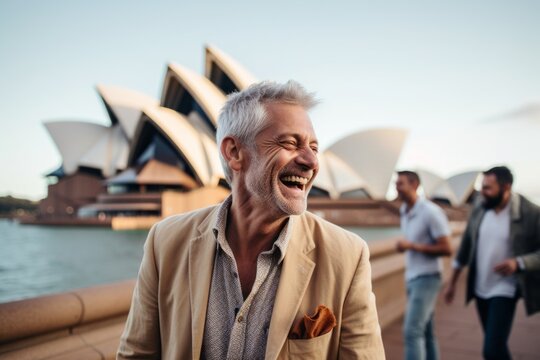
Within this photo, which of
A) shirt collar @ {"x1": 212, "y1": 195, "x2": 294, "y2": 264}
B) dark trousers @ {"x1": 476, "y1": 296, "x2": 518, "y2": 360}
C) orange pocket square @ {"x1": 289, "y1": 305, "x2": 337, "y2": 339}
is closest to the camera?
orange pocket square @ {"x1": 289, "y1": 305, "x2": 337, "y2": 339}

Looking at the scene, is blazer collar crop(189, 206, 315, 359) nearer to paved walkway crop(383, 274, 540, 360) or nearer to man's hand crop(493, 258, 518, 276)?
man's hand crop(493, 258, 518, 276)

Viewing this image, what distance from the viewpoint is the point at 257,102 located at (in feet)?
3.67

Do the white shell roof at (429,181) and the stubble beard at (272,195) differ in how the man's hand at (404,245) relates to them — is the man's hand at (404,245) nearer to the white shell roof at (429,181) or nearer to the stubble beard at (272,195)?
the stubble beard at (272,195)

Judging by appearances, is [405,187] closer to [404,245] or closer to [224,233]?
[404,245]

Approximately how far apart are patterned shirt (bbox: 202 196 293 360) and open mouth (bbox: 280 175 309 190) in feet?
0.36

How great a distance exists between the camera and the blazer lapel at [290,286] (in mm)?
1029

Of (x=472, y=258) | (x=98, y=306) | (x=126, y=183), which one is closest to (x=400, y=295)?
(x=472, y=258)

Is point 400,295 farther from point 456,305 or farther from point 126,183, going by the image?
point 126,183

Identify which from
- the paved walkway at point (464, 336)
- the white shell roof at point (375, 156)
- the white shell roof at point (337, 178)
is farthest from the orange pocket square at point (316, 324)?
the white shell roof at point (375, 156)

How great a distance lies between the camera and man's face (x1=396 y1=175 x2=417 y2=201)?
2846 mm

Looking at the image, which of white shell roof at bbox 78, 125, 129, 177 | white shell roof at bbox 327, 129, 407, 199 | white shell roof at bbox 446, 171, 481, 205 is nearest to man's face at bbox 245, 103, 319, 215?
white shell roof at bbox 78, 125, 129, 177

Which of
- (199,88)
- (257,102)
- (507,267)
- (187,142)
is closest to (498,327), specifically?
(507,267)

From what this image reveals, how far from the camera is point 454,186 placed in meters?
49.0

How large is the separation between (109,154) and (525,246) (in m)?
39.0
